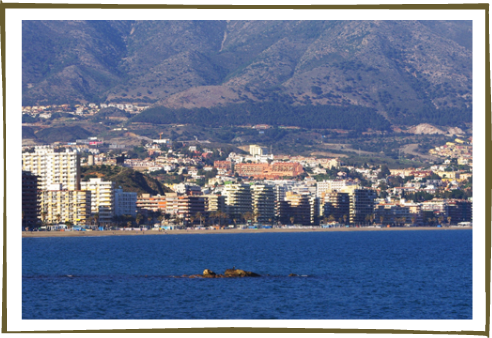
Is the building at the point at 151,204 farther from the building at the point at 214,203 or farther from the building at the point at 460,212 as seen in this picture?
the building at the point at 460,212

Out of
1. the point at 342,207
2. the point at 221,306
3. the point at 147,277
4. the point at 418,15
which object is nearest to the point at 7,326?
the point at 418,15

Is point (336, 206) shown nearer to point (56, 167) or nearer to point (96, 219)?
point (56, 167)

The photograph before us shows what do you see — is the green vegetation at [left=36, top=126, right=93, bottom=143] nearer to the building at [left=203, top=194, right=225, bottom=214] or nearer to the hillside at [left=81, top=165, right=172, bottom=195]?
the hillside at [left=81, top=165, right=172, bottom=195]

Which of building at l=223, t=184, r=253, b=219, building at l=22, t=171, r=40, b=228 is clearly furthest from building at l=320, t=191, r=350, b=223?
building at l=22, t=171, r=40, b=228

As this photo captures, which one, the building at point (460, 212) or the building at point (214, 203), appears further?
the building at point (460, 212)

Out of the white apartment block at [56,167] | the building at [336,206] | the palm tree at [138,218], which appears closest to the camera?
the palm tree at [138,218]

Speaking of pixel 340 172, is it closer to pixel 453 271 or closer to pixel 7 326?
pixel 453 271

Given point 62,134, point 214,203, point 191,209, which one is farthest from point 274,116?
point 191,209

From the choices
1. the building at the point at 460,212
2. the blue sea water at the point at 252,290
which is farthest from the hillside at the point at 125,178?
the blue sea water at the point at 252,290
